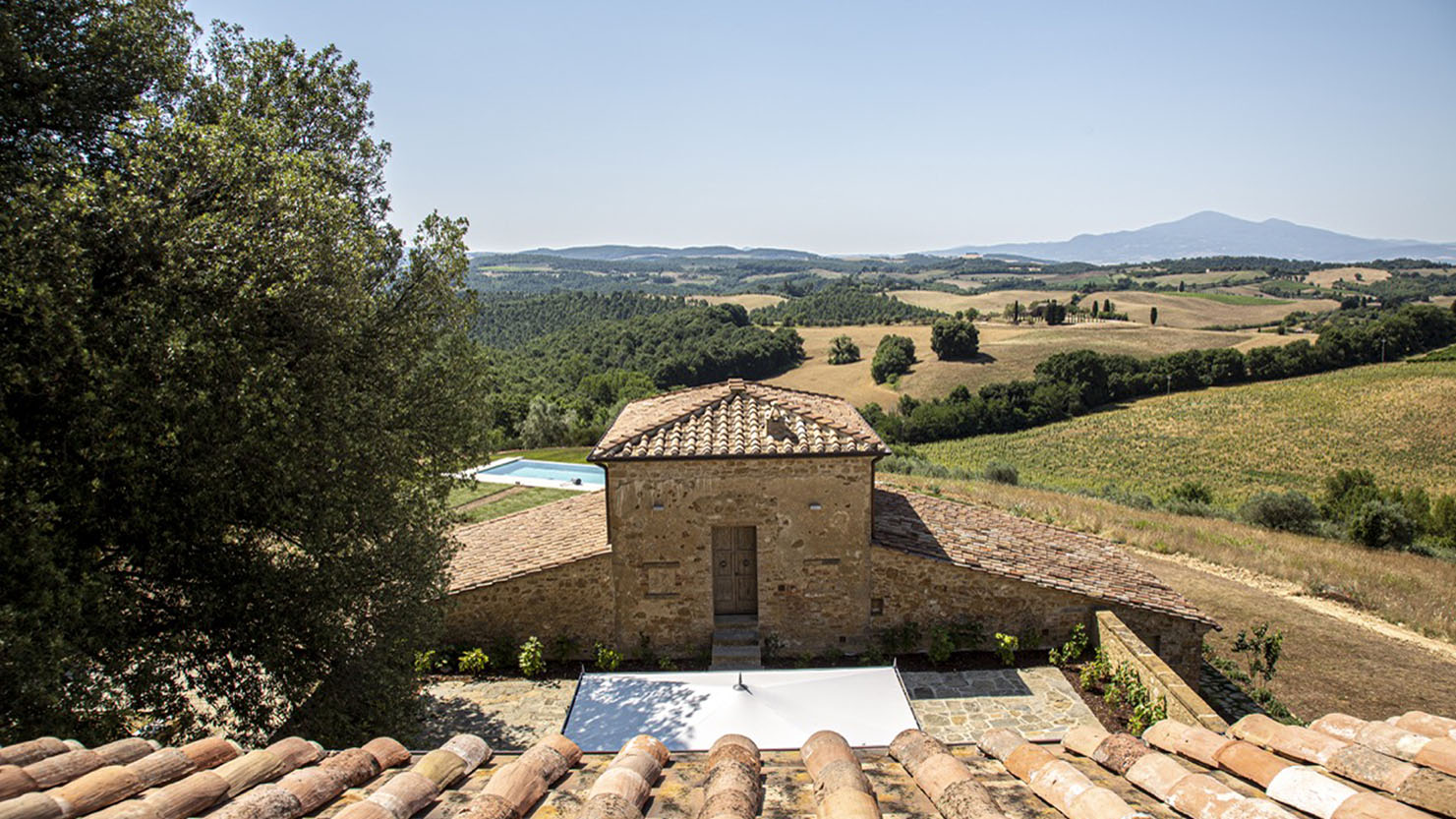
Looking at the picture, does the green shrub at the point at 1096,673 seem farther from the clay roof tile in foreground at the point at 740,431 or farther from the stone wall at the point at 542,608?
the stone wall at the point at 542,608

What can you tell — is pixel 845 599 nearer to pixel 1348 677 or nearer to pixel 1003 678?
pixel 1003 678

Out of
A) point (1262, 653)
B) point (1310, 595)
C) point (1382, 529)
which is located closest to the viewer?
point (1262, 653)

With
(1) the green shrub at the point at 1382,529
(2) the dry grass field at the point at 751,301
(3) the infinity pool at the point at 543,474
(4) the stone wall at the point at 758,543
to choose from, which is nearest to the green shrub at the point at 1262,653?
(4) the stone wall at the point at 758,543

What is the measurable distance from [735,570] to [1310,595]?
47.2ft

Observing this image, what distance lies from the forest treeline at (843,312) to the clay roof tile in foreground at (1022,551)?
111 m

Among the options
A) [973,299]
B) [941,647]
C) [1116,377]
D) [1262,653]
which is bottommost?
[1116,377]

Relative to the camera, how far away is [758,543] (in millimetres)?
13047

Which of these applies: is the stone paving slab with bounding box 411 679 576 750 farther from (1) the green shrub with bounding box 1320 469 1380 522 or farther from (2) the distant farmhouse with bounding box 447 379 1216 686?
(1) the green shrub with bounding box 1320 469 1380 522

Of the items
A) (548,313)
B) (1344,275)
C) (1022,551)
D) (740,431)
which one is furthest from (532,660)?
(1344,275)

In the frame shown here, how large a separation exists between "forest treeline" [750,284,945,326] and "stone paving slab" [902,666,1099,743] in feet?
380

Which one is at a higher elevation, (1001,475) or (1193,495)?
(1001,475)

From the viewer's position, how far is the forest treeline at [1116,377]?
6938cm

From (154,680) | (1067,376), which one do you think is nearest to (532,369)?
(1067,376)

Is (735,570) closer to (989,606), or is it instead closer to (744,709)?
(744,709)
